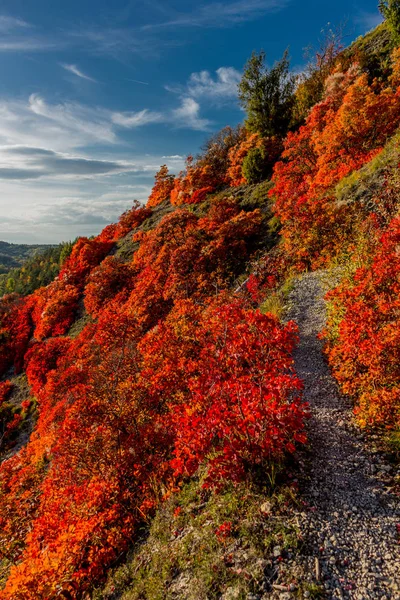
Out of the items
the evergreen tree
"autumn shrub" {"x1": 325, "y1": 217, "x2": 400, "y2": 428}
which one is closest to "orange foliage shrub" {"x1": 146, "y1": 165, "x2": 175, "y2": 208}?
the evergreen tree

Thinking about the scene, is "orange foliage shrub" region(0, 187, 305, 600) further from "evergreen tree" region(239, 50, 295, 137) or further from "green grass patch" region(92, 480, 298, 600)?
"evergreen tree" region(239, 50, 295, 137)

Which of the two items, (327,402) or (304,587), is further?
(327,402)

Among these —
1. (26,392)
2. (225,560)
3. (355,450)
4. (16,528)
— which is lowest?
(26,392)

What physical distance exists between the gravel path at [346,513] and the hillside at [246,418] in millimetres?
41

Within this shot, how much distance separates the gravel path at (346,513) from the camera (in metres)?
6.15

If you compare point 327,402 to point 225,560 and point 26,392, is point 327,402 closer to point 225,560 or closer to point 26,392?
point 225,560

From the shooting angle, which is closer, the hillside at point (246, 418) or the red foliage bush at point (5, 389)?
the hillside at point (246, 418)

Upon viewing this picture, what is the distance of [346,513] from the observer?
7527 millimetres

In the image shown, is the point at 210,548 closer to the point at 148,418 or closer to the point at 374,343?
the point at 374,343

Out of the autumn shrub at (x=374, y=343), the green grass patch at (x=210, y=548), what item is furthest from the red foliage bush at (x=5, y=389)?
the autumn shrub at (x=374, y=343)

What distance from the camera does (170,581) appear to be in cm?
764

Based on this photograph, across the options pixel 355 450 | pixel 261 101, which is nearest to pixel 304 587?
pixel 355 450

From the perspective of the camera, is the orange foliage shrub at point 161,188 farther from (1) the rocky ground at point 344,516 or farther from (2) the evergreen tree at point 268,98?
(1) the rocky ground at point 344,516

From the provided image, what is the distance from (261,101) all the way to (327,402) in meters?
53.2
